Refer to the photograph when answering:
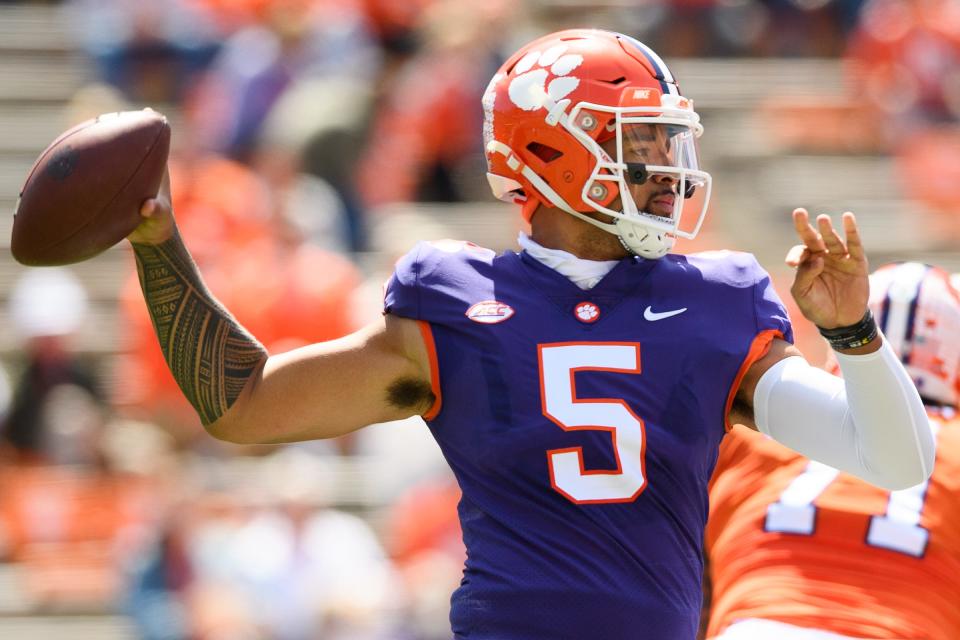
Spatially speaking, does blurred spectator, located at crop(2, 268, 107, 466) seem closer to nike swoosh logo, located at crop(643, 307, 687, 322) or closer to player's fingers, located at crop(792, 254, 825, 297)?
nike swoosh logo, located at crop(643, 307, 687, 322)

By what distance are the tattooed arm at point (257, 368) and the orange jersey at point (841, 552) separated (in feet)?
3.06

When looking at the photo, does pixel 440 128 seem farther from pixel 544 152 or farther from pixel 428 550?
pixel 544 152

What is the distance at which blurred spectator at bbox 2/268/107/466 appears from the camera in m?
7.17

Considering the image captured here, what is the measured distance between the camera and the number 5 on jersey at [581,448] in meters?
2.65

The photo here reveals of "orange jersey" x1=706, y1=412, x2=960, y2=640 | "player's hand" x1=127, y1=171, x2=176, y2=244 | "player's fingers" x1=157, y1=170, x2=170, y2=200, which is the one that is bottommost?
"orange jersey" x1=706, y1=412, x2=960, y2=640

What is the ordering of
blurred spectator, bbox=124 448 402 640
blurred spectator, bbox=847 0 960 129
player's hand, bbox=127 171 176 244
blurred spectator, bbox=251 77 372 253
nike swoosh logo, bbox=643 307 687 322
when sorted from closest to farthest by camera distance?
nike swoosh logo, bbox=643 307 687 322, player's hand, bbox=127 171 176 244, blurred spectator, bbox=124 448 402 640, blurred spectator, bbox=251 77 372 253, blurred spectator, bbox=847 0 960 129

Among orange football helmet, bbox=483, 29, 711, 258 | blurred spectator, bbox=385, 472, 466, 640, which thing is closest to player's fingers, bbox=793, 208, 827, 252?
orange football helmet, bbox=483, 29, 711, 258

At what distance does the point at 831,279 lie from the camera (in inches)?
104

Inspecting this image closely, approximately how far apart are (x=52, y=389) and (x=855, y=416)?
5311 millimetres

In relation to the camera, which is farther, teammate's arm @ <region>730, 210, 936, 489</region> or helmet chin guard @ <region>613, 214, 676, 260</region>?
helmet chin guard @ <region>613, 214, 676, 260</region>

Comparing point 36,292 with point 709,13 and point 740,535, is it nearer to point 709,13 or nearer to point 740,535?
point 709,13

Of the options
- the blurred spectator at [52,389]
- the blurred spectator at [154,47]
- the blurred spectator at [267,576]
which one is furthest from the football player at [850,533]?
the blurred spectator at [154,47]

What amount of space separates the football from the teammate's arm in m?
1.10

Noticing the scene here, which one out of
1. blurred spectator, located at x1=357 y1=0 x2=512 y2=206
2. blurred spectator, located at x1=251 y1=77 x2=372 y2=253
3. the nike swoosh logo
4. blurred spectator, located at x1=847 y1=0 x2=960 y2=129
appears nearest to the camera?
the nike swoosh logo
